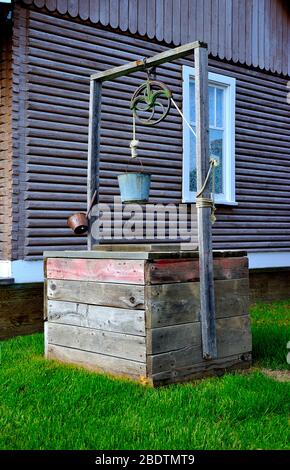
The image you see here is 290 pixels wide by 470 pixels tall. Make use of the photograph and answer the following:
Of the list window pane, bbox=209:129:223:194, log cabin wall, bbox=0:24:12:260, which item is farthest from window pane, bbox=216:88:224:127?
log cabin wall, bbox=0:24:12:260

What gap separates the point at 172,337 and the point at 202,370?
0.44 m

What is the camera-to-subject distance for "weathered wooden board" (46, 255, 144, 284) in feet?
14.3

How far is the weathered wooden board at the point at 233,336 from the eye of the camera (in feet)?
15.6

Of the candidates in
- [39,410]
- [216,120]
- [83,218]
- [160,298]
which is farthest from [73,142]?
[39,410]

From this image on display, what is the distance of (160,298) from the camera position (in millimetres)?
4309

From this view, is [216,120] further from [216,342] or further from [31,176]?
[216,342]

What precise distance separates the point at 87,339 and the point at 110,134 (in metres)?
3.83

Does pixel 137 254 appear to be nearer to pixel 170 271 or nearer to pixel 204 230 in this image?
pixel 170 271

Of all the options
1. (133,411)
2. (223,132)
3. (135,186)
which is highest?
(223,132)

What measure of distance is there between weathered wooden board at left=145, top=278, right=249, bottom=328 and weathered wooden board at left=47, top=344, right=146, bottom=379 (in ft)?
1.16

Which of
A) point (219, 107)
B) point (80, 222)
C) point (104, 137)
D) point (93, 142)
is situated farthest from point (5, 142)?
point (219, 107)

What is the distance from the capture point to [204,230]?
14.9ft

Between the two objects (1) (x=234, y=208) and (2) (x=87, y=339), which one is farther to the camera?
(1) (x=234, y=208)

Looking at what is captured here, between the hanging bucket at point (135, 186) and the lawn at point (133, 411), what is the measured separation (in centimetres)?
136
